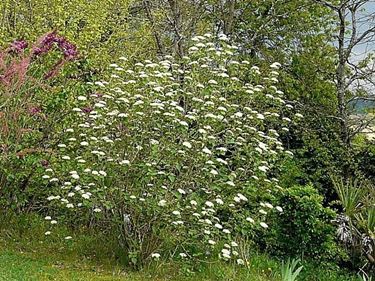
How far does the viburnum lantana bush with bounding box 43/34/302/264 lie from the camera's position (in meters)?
6.77

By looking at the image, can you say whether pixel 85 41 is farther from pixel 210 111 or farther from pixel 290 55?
pixel 290 55

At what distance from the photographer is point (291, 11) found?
12.4m

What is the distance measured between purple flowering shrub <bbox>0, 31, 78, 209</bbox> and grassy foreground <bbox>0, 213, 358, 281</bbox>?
58 centimetres

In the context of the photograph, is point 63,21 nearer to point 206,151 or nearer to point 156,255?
point 206,151

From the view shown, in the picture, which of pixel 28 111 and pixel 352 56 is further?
pixel 352 56

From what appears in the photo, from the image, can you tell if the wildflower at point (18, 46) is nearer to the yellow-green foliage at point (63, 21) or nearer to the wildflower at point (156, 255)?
the yellow-green foliage at point (63, 21)

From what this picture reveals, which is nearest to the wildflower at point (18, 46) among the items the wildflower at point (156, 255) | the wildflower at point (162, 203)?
the wildflower at point (162, 203)

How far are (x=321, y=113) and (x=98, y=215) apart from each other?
536 centimetres

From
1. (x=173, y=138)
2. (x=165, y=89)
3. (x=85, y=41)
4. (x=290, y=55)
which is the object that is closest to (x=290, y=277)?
(x=173, y=138)

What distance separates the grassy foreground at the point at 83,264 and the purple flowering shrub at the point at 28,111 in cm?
58

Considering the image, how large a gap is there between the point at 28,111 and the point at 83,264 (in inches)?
84.8

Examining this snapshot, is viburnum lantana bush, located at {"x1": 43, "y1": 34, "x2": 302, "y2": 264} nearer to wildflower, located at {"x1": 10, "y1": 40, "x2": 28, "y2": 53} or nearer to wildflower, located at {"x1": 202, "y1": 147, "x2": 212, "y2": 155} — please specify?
wildflower, located at {"x1": 202, "y1": 147, "x2": 212, "y2": 155}

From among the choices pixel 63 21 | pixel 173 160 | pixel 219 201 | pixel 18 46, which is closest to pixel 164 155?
pixel 173 160

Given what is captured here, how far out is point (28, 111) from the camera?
776cm
